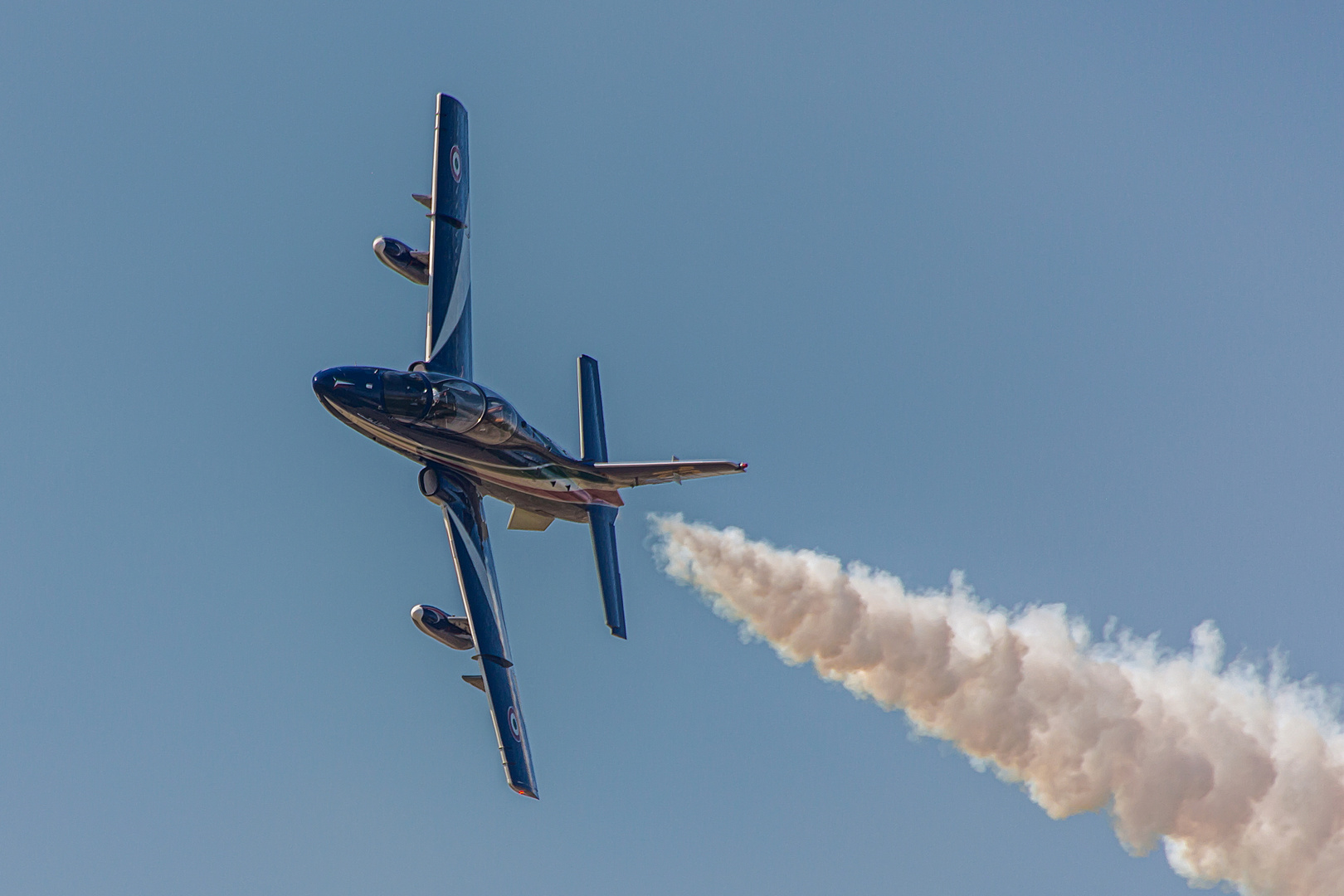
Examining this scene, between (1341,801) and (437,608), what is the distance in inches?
1111

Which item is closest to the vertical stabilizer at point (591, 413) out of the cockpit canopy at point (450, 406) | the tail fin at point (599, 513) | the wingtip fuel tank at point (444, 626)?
the tail fin at point (599, 513)

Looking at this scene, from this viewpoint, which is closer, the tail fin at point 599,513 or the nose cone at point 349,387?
the nose cone at point 349,387

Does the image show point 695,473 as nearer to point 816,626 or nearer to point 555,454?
point 555,454

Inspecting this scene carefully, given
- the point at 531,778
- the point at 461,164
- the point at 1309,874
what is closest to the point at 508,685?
the point at 531,778

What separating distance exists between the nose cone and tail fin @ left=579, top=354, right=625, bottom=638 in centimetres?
739

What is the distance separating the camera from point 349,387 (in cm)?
4469

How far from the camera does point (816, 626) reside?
176 ft

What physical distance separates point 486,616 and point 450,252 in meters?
11.0

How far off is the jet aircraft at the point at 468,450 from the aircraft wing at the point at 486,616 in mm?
33

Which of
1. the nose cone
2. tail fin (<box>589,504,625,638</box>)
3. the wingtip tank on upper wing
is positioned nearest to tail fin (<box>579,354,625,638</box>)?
tail fin (<box>589,504,625,638</box>)

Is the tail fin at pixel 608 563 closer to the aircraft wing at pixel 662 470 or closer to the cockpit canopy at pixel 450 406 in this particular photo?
the aircraft wing at pixel 662 470

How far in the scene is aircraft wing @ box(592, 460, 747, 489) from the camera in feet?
149

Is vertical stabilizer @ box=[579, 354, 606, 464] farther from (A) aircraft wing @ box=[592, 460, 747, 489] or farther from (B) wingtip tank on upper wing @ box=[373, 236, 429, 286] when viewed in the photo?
(B) wingtip tank on upper wing @ box=[373, 236, 429, 286]

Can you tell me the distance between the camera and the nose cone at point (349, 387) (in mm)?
44594
